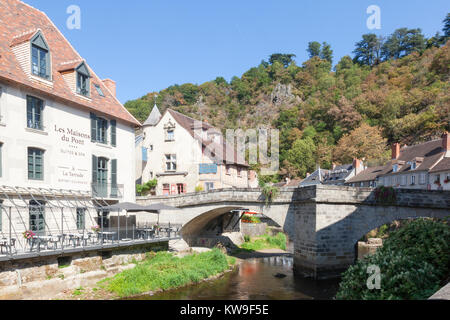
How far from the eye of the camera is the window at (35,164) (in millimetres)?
18125

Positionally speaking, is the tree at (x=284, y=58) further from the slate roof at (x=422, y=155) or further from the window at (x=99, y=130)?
the window at (x=99, y=130)

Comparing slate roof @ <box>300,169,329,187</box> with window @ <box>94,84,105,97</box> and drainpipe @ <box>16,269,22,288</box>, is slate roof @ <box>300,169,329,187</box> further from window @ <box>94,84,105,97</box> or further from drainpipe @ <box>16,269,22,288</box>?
drainpipe @ <box>16,269,22,288</box>

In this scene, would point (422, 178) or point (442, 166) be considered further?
point (422, 178)

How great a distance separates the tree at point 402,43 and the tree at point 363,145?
44.2 m

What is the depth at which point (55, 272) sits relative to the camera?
611 inches

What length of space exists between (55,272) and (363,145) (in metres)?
49.8

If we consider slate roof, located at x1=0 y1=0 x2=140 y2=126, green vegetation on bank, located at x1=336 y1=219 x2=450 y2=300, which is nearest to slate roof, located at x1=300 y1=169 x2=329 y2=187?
slate roof, located at x1=0 y1=0 x2=140 y2=126

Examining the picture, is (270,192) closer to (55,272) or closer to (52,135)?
(55,272)

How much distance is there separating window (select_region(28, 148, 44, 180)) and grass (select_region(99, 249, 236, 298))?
6771 millimetres

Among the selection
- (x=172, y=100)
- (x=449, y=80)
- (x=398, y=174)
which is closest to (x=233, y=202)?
(x=398, y=174)

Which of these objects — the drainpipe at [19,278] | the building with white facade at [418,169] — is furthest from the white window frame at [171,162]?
the building with white facade at [418,169]

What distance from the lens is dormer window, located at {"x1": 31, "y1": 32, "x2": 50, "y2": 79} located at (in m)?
18.6

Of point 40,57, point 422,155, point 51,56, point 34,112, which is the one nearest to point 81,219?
point 34,112
